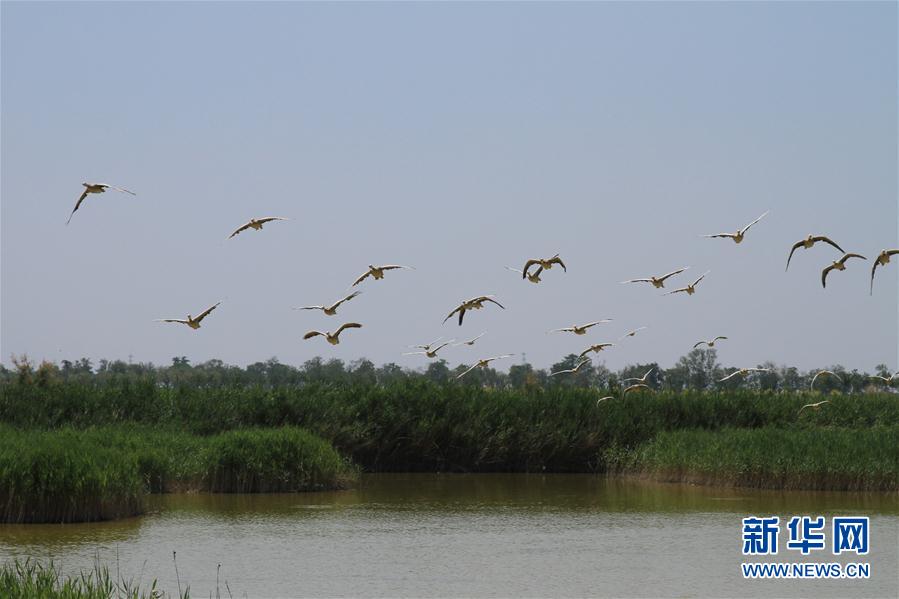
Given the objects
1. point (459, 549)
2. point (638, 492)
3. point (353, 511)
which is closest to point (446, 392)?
point (638, 492)

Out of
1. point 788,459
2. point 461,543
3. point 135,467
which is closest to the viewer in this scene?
point 461,543

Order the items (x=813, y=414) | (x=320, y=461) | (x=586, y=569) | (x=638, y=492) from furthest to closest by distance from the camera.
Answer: (x=813, y=414) < (x=638, y=492) < (x=320, y=461) < (x=586, y=569)

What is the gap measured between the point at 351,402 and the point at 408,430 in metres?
1.66

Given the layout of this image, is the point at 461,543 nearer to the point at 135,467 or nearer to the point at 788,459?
the point at 135,467

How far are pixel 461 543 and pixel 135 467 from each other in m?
6.11

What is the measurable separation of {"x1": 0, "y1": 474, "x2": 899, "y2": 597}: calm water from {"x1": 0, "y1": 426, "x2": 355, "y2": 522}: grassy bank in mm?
440

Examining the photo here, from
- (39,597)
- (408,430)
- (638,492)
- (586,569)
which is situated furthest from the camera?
(408,430)

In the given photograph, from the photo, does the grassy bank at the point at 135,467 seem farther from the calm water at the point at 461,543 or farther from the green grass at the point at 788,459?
the green grass at the point at 788,459

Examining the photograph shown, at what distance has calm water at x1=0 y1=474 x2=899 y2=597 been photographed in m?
16.7

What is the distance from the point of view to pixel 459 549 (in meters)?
19.6

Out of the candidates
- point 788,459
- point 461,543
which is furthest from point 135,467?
point 788,459

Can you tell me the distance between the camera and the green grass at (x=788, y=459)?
86.3 ft

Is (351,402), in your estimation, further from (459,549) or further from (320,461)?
(459,549)

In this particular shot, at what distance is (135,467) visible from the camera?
72.9ft
